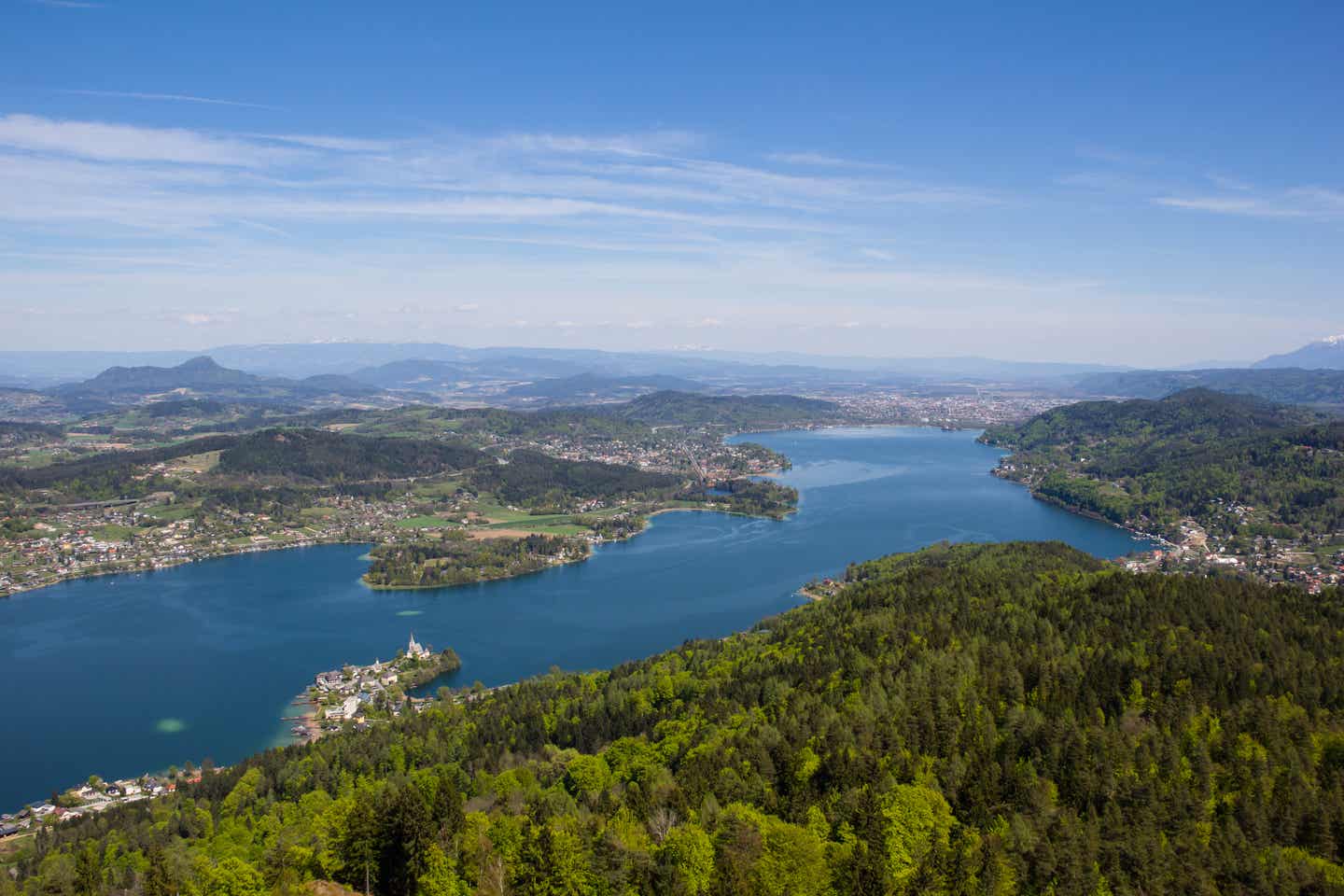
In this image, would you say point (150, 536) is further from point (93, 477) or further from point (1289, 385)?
point (1289, 385)

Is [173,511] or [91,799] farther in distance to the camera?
[173,511]

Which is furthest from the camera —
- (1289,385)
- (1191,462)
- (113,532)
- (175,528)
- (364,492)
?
(1289,385)

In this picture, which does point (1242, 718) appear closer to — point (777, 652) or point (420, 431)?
point (777, 652)

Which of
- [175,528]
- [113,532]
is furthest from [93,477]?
[175,528]

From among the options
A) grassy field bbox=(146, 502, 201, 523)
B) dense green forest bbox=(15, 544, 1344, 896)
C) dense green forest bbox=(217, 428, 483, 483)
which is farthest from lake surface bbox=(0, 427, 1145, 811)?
dense green forest bbox=(217, 428, 483, 483)

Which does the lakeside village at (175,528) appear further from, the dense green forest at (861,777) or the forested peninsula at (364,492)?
the dense green forest at (861,777)

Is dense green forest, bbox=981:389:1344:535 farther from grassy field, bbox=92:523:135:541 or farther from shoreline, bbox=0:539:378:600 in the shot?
grassy field, bbox=92:523:135:541

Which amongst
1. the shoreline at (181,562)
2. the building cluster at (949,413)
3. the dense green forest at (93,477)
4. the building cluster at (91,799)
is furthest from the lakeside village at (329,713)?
the building cluster at (949,413)
